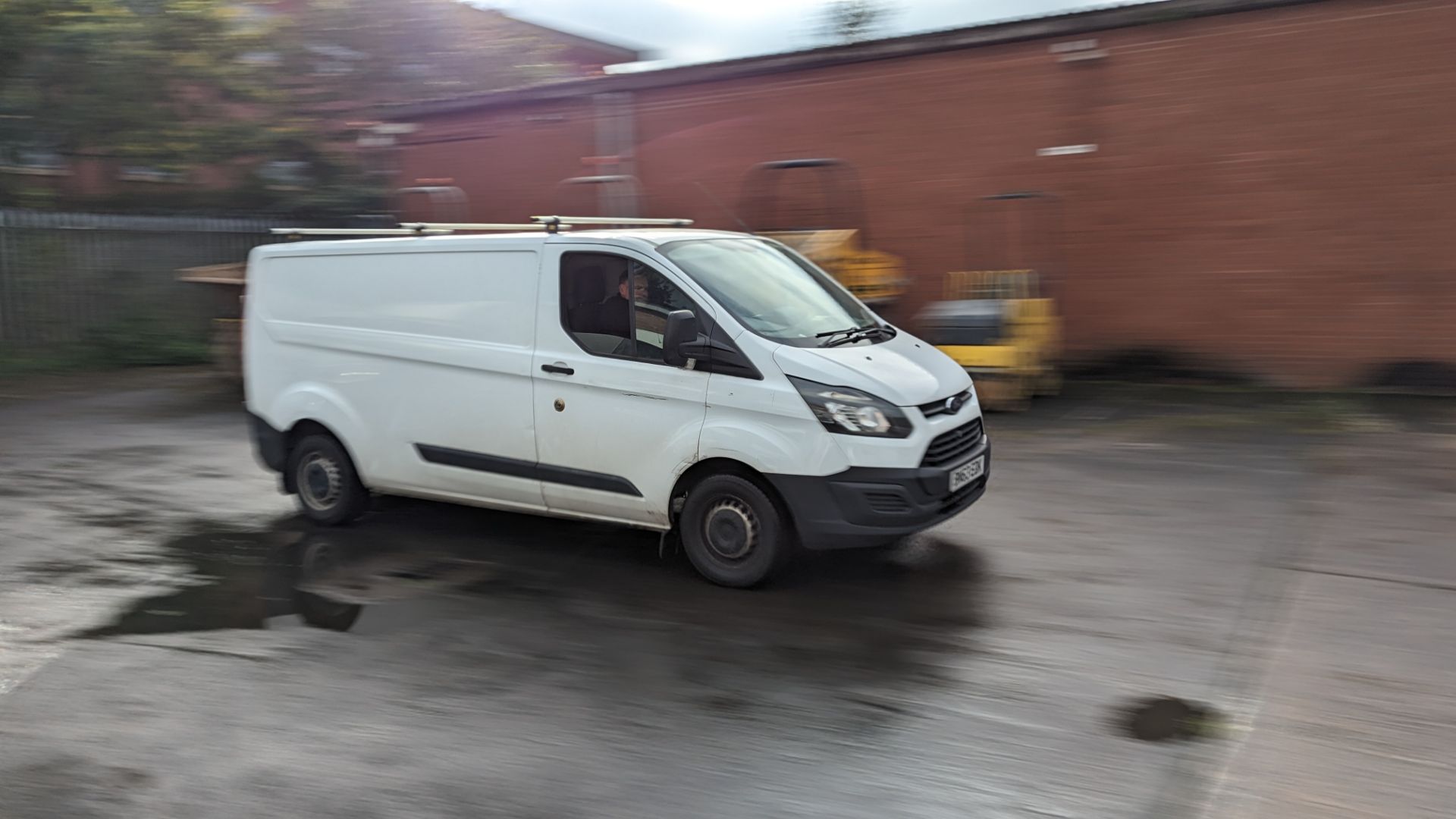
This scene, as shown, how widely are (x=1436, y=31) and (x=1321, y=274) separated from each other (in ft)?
7.85

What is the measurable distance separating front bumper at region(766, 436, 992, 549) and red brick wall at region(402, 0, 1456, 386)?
A: 744 cm

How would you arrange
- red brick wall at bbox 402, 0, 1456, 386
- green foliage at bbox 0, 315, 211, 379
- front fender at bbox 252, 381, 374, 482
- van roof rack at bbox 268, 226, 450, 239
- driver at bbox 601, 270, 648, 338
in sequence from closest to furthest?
1. driver at bbox 601, 270, 648, 338
2. front fender at bbox 252, 381, 374, 482
3. van roof rack at bbox 268, 226, 450, 239
4. red brick wall at bbox 402, 0, 1456, 386
5. green foliage at bbox 0, 315, 211, 379

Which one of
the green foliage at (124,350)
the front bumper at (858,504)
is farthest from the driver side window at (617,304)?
the green foliage at (124,350)

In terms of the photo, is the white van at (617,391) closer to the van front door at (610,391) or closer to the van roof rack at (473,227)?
the van front door at (610,391)

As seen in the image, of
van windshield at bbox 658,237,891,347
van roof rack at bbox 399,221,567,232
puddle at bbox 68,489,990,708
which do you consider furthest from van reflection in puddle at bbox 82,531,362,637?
van windshield at bbox 658,237,891,347

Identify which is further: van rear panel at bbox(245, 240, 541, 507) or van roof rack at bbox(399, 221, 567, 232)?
van roof rack at bbox(399, 221, 567, 232)

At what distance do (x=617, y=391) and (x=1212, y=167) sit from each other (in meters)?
8.24

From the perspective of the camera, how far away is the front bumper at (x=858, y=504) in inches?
209

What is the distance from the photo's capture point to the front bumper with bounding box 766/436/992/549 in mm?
5320

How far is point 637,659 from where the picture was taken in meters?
4.80

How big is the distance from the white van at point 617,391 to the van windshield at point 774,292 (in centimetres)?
2

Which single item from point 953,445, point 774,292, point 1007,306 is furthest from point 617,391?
point 1007,306

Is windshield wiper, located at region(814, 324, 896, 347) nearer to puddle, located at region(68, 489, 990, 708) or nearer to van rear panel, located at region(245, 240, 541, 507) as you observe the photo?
puddle, located at region(68, 489, 990, 708)

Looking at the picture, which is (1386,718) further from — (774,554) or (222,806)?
(222,806)
